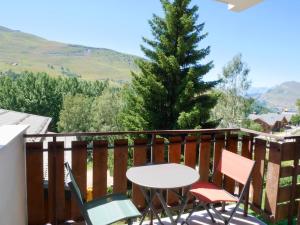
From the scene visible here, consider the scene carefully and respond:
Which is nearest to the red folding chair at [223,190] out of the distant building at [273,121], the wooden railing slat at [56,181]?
the wooden railing slat at [56,181]

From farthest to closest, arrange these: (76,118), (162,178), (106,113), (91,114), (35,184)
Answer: (91,114)
(76,118)
(106,113)
(35,184)
(162,178)

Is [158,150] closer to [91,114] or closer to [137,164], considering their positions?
[137,164]

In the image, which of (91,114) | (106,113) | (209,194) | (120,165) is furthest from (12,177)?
(91,114)

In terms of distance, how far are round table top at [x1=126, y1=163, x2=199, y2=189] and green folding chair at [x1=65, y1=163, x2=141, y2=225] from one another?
0.24 m

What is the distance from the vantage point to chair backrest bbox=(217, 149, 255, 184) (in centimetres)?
270

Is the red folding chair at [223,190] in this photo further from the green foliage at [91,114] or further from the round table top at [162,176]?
the green foliage at [91,114]

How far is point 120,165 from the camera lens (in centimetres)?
288

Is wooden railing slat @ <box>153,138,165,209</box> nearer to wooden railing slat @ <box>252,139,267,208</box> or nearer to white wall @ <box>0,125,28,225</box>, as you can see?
wooden railing slat @ <box>252,139,267,208</box>

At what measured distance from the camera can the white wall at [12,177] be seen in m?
1.86

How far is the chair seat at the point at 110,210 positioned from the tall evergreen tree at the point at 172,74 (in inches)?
495

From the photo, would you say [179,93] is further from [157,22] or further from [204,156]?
[204,156]

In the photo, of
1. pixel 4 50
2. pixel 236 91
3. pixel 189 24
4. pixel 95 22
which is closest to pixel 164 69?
pixel 189 24

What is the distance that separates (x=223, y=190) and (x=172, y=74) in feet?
43.1

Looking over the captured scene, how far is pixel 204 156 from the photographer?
3291 millimetres
